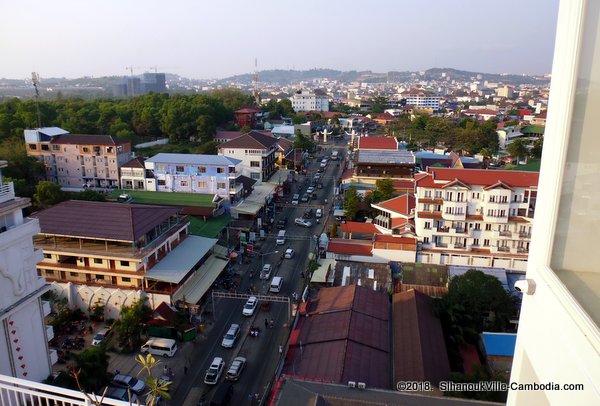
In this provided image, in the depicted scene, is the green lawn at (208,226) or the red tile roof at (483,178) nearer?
the red tile roof at (483,178)

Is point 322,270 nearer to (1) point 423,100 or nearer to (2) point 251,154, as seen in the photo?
(2) point 251,154

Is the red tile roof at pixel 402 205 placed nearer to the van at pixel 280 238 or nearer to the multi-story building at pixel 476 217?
the multi-story building at pixel 476 217

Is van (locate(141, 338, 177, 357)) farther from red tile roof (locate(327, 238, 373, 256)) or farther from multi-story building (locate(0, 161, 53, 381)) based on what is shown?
red tile roof (locate(327, 238, 373, 256))

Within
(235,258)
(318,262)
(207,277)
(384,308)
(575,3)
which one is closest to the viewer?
(575,3)

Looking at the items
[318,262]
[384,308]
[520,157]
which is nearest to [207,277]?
[318,262]

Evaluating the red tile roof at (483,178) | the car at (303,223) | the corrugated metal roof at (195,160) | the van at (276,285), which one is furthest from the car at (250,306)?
the corrugated metal roof at (195,160)

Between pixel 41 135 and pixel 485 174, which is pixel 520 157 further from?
pixel 41 135
